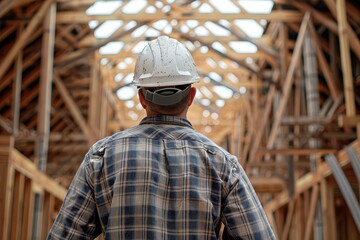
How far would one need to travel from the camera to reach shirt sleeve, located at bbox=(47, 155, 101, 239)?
191 cm

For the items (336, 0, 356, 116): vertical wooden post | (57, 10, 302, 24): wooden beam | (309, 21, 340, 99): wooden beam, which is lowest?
(336, 0, 356, 116): vertical wooden post

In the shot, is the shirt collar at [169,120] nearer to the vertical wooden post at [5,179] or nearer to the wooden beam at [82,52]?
the vertical wooden post at [5,179]

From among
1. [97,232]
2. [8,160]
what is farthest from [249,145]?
[97,232]

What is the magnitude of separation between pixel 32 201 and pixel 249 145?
27.3 ft

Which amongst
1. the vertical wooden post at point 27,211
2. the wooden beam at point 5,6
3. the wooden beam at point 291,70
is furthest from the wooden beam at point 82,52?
the vertical wooden post at point 27,211

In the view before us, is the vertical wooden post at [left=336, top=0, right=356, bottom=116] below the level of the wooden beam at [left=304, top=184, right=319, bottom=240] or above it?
above

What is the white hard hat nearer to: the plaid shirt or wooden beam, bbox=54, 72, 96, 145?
the plaid shirt

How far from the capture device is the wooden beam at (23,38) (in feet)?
35.6

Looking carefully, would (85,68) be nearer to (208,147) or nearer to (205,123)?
(205,123)

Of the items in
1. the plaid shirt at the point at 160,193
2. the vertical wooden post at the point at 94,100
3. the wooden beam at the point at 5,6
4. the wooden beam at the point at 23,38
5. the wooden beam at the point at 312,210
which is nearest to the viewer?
the plaid shirt at the point at 160,193

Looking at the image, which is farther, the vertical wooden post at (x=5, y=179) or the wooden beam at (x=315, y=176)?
the wooden beam at (x=315, y=176)

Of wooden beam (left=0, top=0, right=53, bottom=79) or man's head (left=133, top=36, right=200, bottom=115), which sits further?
wooden beam (left=0, top=0, right=53, bottom=79)

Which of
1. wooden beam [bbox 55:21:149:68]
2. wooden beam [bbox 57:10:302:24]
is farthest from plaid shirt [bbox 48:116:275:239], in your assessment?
wooden beam [bbox 55:21:149:68]

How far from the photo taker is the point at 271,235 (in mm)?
1918
